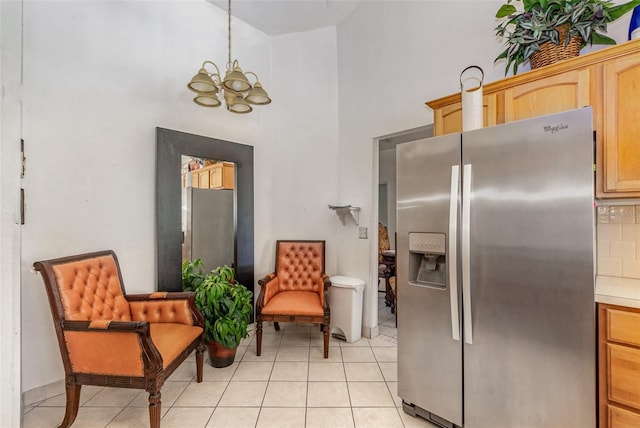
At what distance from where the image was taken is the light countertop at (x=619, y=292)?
1.25m

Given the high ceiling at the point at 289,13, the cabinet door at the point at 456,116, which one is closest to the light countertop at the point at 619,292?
the cabinet door at the point at 456,116

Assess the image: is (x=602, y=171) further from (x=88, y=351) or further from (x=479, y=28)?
(x=88, y=351)

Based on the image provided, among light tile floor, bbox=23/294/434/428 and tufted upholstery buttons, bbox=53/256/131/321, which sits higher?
tufted upholstery buttons, bbox=53/256/131/321

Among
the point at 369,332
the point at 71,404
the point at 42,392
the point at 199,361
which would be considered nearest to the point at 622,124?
the point at 369,332

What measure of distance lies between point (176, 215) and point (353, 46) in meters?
2.69

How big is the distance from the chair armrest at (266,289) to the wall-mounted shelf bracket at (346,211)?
1.01 meters

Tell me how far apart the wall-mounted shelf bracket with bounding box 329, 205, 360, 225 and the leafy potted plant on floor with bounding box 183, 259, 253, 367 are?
1.36 metres

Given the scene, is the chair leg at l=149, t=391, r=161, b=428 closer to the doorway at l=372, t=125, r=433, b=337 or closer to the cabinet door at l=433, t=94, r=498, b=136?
the doorway at l=372, t=125, r=433, b=337

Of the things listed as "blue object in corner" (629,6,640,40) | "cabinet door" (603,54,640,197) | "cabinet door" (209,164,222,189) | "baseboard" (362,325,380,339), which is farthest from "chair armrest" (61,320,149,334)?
"blue object in corner" (629,6,640,40)

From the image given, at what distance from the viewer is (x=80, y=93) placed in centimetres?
227

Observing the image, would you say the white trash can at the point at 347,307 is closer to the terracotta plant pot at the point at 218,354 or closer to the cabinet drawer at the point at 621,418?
the terracotta plant pot at the point at 218,354

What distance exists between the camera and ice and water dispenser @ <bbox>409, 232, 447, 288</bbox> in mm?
1724

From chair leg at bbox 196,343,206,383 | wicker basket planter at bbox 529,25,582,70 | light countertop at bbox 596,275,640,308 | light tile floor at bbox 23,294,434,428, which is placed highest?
wicker basket planter at bbox 529,25,582,70

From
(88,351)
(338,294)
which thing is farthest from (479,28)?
(88,351)
